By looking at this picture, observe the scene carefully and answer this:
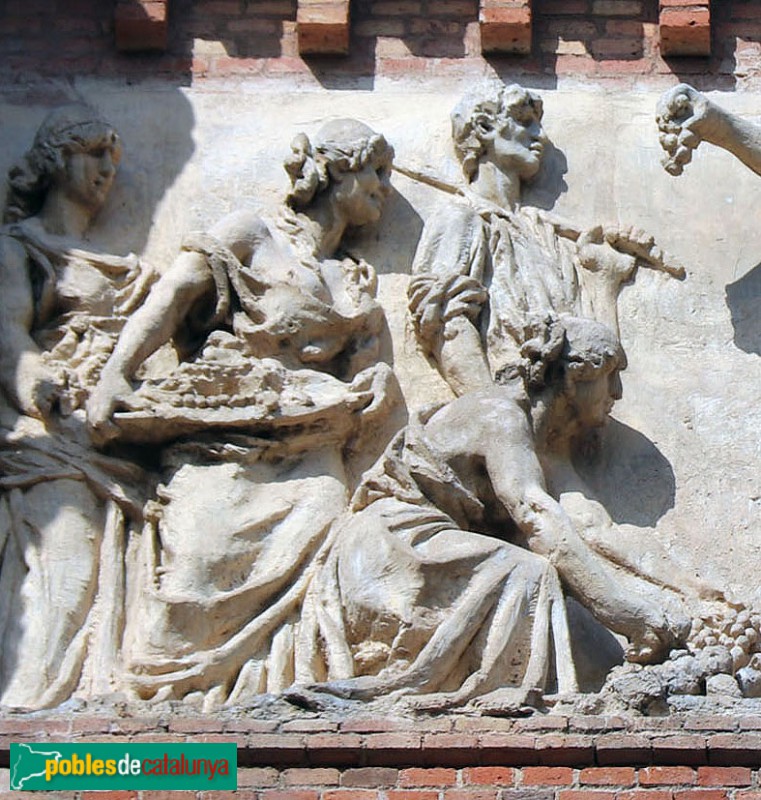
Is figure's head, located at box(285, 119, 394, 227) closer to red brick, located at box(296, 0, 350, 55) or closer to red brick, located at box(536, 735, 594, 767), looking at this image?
red brick, located at box(296, 0, 350, 55)

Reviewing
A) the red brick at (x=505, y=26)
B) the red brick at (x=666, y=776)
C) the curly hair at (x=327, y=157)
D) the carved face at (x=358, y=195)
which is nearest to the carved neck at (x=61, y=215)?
the curly hair at (x=327, y=157)

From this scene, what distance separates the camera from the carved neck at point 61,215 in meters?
10.1

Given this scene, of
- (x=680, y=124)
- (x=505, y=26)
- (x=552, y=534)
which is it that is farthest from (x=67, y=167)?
(x=552, y=534)

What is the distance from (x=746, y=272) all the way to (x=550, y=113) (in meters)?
0.96

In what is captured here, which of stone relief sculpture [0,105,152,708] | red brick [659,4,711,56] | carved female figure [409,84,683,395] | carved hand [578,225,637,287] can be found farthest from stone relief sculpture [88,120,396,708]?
red brick [659,4,711,56]

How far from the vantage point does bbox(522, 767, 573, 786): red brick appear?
8367mm

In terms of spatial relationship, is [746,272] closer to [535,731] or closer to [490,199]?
[490,199]

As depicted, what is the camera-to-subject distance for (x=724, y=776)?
8.38 meters

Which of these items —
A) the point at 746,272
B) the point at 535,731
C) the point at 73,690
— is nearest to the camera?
the point at 535,731

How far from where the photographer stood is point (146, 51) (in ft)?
34.9

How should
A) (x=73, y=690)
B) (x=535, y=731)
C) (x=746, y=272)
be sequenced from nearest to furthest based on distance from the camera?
(x=535, y=731), (x=73, y=690), (x=746, y=272)

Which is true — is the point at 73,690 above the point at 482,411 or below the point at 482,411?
below

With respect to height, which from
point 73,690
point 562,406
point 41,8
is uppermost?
point 41,8

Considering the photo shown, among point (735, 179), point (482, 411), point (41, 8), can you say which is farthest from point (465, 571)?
point (41, 8)
